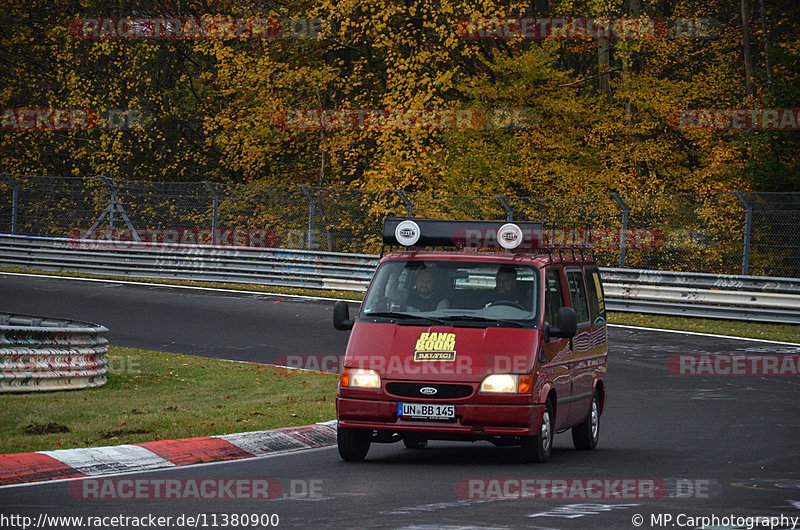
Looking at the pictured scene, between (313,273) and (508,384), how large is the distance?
20.7 metres

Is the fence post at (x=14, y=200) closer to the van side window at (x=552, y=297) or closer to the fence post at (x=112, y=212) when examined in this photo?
the fence post at (x=112, y=212)

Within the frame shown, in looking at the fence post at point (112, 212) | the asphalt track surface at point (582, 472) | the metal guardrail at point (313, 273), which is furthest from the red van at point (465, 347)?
the fence post at point (112, 212)

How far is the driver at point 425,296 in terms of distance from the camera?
38.3ft

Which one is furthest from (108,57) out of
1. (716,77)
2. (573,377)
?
(573,377)

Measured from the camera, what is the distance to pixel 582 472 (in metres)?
10.5

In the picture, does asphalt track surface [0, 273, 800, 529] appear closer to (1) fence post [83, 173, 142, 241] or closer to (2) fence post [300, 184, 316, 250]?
(2) fence post [300, 184, 316, 250]

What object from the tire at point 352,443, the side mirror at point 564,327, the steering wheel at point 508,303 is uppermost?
the steering wheel at point 508,303

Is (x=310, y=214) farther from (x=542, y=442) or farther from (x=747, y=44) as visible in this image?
(x=542, y=442)

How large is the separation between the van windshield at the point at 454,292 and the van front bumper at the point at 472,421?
0.90 meters

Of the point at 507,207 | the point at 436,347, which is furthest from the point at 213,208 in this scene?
the point at 436,347

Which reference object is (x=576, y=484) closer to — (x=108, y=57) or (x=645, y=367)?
(x=645, y=367)

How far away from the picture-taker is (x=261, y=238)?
32.7m

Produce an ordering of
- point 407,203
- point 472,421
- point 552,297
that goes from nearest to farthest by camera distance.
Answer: point 472,421, point 552,297, point 407,203

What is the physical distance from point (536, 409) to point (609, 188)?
26199 mm
